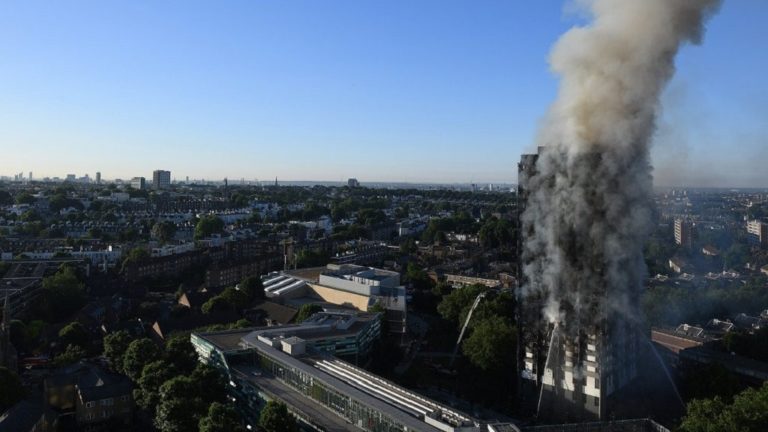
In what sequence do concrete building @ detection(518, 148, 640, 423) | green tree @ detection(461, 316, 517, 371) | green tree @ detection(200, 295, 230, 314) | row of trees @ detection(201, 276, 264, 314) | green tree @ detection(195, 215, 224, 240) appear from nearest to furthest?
concrete building @ detection(518, 148, 640, 423) < green tree @ detection(461, 316, 517, 371) < green tree @ detection(200, 295, 230, 314) < row of trees @ detection(201, 276, 264, 314) < green tree @ detection(195, 215, 224, 240)

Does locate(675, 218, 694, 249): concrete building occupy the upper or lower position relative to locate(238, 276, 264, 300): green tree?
upper

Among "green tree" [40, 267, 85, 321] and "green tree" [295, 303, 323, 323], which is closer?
"green tree" [295, 303, 323, 323]

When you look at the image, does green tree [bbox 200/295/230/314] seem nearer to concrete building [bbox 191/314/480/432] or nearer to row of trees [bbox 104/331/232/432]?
row of trees [bbox 104/331/232/432]

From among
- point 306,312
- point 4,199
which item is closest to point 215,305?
point 306,312

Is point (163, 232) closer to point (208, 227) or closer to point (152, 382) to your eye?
point (208, 227)

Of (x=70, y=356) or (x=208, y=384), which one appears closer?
(x=208, y=384)

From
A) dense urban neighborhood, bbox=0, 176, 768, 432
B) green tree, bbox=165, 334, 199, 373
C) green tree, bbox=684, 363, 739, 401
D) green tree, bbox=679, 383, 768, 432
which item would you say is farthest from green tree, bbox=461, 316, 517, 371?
green tree, bbox=165, 334, 199, 373
